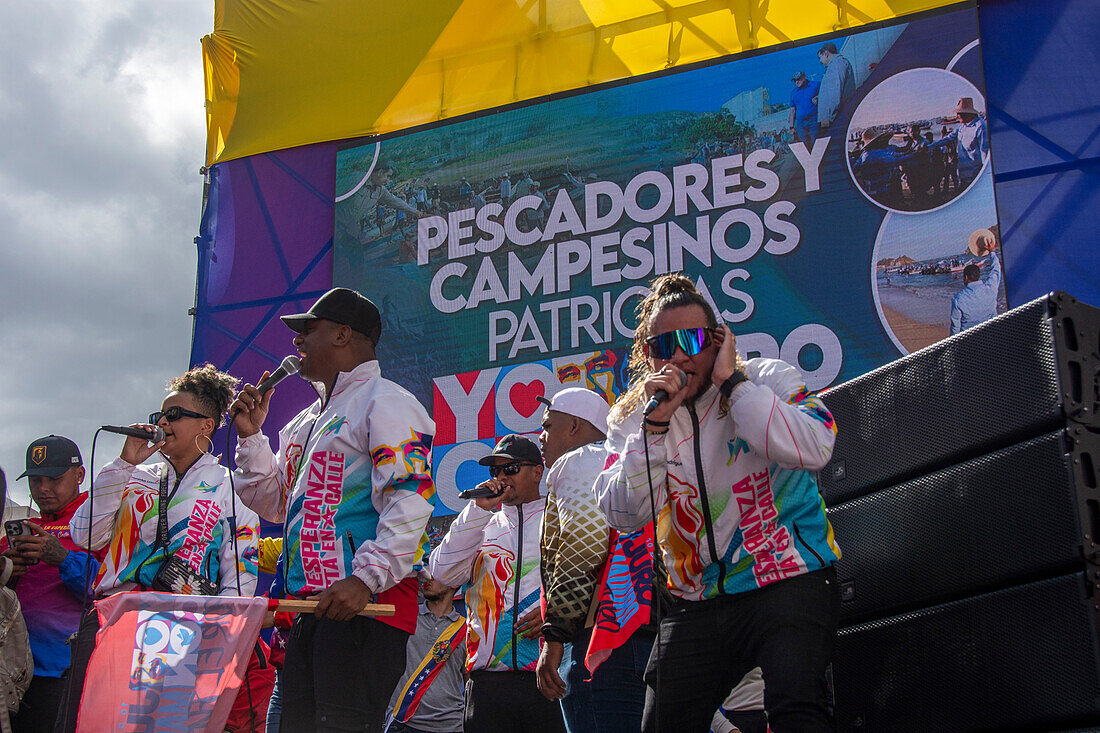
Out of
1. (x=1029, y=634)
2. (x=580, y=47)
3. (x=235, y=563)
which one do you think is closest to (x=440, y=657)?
(x=235, y=563)

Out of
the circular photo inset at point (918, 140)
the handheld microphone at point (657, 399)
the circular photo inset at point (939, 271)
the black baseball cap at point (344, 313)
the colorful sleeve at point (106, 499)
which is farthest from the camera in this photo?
the circular photo inset at point (918, 140)

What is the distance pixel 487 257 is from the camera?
8.95 metres

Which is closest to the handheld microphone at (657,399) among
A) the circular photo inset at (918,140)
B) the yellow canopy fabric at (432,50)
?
the circular photo inset at (918,140)

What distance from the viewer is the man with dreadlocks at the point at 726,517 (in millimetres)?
2619

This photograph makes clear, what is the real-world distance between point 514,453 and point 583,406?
20.2 inches

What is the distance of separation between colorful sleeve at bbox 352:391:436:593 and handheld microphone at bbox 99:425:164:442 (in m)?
1.49

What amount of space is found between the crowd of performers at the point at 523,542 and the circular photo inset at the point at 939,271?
3.53m

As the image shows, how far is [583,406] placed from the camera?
181 inches

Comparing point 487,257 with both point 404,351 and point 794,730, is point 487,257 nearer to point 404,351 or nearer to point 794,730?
point 404,351

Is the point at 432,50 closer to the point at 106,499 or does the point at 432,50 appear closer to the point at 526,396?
the point at 526,396

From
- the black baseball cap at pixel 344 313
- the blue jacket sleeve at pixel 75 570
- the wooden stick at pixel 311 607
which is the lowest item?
the wooden stick at pixel 311 607

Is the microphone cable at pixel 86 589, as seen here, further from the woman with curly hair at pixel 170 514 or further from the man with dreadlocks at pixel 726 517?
the man with dreadlocks at pixel 726 517

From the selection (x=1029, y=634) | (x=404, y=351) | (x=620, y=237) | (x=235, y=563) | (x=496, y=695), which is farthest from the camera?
(x=404, y=351)

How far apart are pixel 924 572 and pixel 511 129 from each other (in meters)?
6.91
